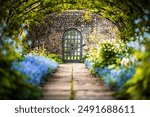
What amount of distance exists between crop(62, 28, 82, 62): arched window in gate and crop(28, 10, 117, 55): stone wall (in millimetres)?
A: 255

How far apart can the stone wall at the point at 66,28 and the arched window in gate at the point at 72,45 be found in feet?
0.84

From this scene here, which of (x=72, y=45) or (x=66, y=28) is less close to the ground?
(x=66, y=28)

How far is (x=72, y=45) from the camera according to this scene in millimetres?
19828

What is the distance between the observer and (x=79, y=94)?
496cm

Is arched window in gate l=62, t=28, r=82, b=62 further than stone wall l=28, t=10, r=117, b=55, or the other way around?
arched window in gate l=62, t=28, r=82, b=62

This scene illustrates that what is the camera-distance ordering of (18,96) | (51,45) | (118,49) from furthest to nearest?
(51,45)
(118,49)
(18,96)

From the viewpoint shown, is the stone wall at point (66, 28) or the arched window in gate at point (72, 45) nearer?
the stone wall at point (66, 28)

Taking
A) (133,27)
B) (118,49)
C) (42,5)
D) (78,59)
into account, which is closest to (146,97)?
(118,49)

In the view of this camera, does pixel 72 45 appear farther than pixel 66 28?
Yes

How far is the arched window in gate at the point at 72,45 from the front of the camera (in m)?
19.7

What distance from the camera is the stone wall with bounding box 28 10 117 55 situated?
1945cm

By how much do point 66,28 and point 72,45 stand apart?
1066mm

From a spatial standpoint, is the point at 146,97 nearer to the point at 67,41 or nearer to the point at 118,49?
the point at 118,49

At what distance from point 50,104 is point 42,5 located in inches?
373
